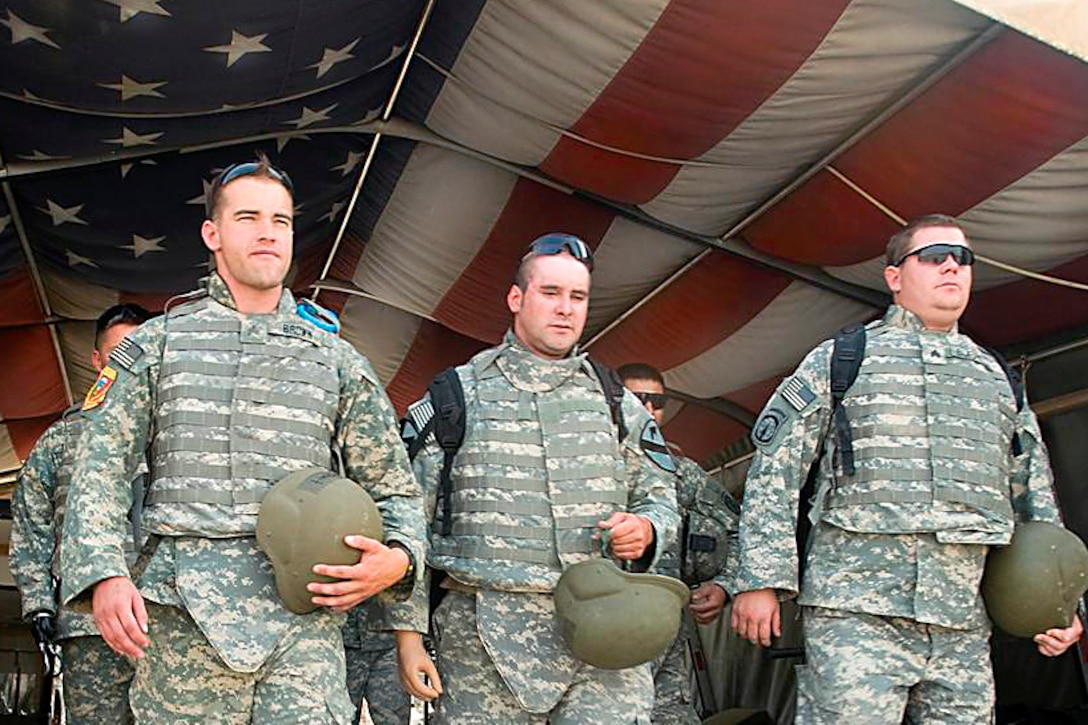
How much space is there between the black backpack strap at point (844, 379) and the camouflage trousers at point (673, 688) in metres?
1.59

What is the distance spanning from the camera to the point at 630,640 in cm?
311

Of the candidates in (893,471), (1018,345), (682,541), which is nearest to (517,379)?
(893,471)

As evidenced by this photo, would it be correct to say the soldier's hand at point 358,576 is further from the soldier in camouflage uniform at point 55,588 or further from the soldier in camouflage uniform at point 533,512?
the soldier in camouflage uniform at point 55,588

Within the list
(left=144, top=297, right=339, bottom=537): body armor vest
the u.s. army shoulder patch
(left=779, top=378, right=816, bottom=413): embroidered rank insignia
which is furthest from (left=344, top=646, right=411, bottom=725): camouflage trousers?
(left=144, top=297, right=339, bottom=537): body armor vest

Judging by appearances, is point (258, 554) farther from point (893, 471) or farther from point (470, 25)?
point (470, 25)

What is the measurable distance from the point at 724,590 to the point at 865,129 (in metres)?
1.75

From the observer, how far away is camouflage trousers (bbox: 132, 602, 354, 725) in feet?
8.93

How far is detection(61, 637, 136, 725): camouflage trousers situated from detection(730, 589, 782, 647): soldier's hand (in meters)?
1.88

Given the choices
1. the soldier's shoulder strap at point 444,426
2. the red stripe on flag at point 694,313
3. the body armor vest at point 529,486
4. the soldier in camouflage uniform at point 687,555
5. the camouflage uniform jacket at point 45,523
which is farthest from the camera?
the red stripe on flag at point 694,313

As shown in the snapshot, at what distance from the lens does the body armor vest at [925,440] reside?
3475 mm

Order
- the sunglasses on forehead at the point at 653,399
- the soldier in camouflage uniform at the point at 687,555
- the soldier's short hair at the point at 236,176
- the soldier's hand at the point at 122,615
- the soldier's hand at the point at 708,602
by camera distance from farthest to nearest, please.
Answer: the sunglasses on forehead at the point at 653,399 < the soldier in camouflage uniform at the point at 687,555 < the soldier's hand at the point at 708,602 < the soldier's short hair at the point at 236,176 < the soldier's hand at the point at 122,615

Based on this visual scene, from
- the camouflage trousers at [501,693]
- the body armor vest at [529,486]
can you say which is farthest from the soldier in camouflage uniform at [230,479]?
the camouflage trousers at [501,693]

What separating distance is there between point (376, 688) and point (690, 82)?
107 inches

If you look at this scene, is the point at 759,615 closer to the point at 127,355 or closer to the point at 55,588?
the point at 127,355
